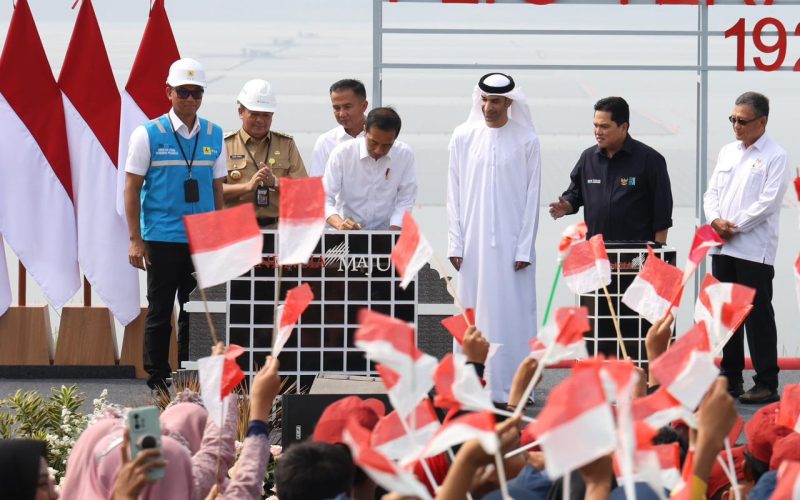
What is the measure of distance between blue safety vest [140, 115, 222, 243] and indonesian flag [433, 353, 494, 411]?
13.5 ft

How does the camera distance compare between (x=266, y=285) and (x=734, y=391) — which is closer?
(x=266, y=285)

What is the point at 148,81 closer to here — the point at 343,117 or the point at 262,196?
the point at 343,117

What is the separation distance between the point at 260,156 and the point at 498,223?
1.27 metres

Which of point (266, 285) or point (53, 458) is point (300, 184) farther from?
point (266, 285)

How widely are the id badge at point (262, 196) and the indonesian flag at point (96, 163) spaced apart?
4.90ft

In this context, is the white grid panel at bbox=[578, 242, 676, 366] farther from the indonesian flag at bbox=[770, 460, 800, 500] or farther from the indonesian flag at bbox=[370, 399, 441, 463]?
the indonesian flag at bbox=[770, 460, 800, 500]

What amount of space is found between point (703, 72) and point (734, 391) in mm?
2025

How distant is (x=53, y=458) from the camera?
514 cm

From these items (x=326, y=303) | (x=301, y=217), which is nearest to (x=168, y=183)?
(x=326, y=303)

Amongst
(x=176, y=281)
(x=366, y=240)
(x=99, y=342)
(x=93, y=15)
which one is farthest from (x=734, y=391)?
(x=93, y=15)

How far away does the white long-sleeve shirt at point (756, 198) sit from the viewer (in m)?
6.96

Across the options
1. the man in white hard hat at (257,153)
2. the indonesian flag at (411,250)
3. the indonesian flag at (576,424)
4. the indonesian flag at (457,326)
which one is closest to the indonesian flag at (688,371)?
the indonesian flag at (576,424)

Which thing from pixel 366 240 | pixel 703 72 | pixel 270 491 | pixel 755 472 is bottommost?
pixel 270 491

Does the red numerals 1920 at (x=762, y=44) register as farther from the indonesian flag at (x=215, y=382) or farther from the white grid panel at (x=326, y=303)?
the indonesian flag at (x=215, y=382)
